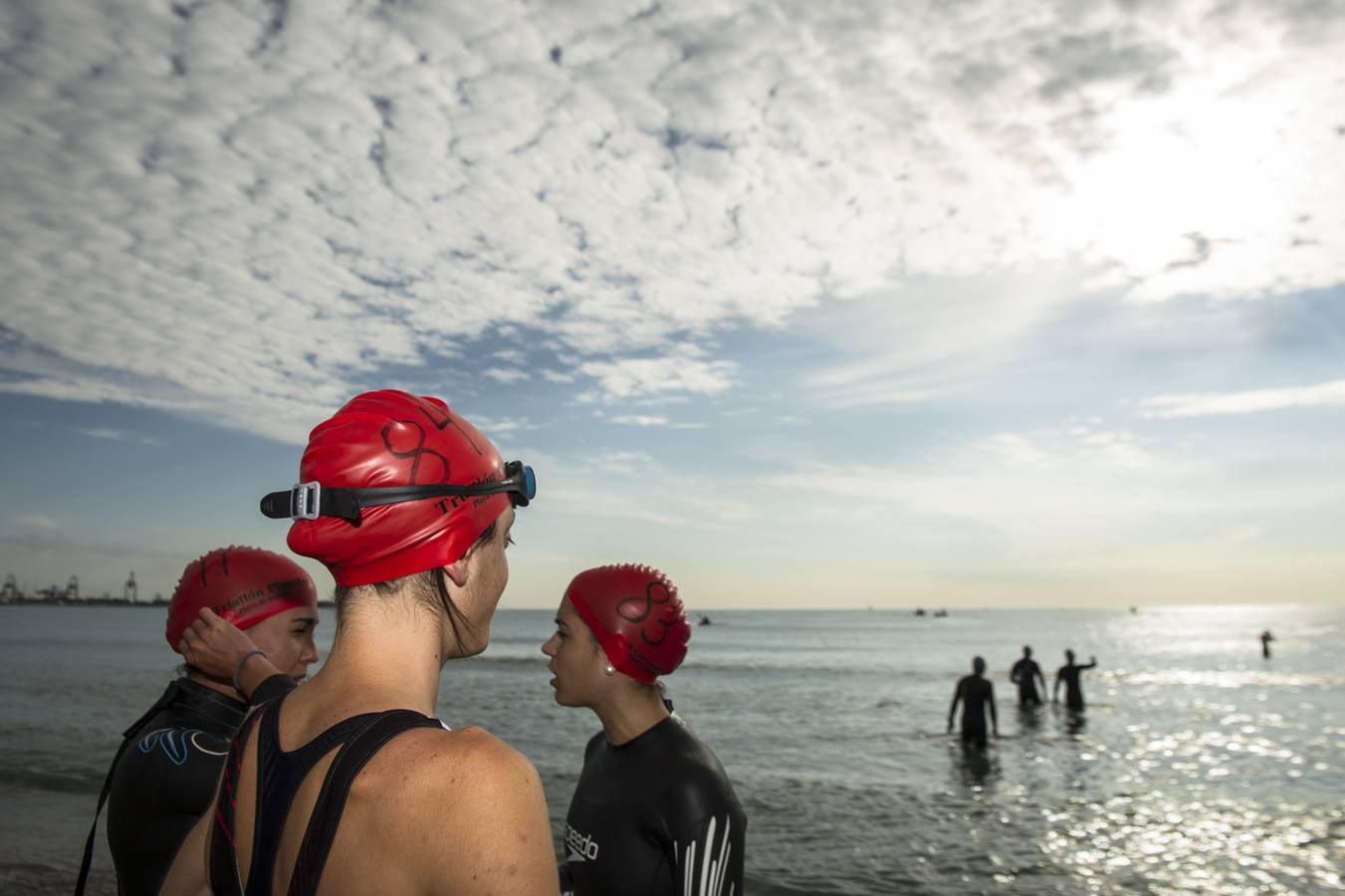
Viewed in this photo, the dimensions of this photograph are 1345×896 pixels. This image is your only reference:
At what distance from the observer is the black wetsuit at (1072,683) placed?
29.3m

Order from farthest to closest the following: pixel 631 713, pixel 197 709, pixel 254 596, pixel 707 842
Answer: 1. pixel 631 713
2. pixel 254 596
3. pixel 197 709
4. pixel 707 842

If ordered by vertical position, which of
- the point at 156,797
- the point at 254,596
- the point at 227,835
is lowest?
the point at 156,797

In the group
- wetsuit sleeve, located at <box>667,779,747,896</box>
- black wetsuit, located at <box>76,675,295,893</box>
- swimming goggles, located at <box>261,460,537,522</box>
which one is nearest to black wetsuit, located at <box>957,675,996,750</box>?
wetsuit sleeve, located at <box>667,779,747,896</box>

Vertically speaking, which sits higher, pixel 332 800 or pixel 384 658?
pixel 384 658

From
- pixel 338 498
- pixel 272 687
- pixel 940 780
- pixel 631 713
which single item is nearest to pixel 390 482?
pixel 338 498

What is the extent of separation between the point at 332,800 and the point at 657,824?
2.39m

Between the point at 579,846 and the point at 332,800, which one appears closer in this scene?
the point at 332,800

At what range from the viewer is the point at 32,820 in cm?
1380

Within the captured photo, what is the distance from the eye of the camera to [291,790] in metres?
1.59

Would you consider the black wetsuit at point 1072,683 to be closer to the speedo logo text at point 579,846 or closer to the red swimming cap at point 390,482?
the speedo logo text at point 579,846

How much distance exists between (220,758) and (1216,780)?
23.3m

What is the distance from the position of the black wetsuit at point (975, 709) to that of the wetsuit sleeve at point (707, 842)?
21.1 m

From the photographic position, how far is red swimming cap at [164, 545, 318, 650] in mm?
3826

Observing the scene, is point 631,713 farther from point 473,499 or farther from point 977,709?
point 977,709
